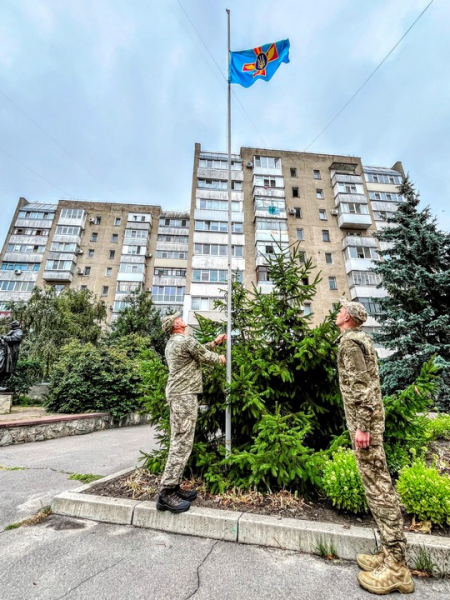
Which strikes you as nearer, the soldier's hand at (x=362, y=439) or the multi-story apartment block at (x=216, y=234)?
the soldier's hand at (x=362, y=439)

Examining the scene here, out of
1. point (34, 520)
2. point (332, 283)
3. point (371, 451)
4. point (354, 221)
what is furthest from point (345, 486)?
point (354, 221)

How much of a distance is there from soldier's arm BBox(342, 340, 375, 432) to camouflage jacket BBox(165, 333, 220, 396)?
1.50 m

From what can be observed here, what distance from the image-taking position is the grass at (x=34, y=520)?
303cm

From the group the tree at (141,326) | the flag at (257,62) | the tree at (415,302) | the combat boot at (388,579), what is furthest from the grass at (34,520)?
the tree at (141,326)

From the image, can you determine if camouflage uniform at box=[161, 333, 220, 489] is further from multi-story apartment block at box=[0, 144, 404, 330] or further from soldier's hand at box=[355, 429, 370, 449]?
multi-story apartment block at box=[0, 144, 404, 330]

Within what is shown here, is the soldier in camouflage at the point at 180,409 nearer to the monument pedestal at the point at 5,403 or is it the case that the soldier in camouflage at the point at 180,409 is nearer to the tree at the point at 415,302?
the monument pedestal at the point at 5,403

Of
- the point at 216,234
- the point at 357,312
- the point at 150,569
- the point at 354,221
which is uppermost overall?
the point at 354,221

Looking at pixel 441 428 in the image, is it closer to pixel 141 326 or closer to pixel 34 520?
pixel 34 520

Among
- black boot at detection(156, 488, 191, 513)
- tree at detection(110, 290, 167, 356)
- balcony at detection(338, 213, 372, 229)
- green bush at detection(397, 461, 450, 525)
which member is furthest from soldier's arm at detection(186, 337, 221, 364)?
balcony at detection(338, 213, 372, 229)

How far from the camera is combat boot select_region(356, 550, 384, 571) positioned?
7.23 feet

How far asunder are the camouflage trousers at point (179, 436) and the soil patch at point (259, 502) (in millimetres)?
470

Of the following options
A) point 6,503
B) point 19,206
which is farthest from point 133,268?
point 6,503

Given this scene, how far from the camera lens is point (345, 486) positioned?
288 centimetres

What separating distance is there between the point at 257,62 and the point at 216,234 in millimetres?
23267
